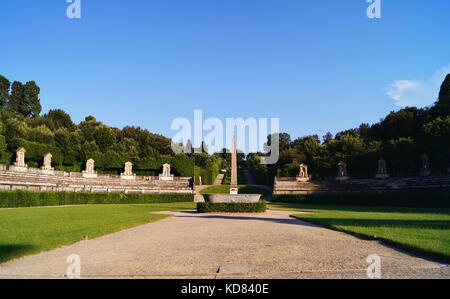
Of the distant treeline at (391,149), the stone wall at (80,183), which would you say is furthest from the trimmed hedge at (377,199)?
the stone wall at (80,183)

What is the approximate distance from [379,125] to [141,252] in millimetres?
68151

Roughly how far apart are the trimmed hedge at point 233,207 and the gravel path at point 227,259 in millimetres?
12805

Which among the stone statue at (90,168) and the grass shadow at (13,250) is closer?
the grass shadow at (13,250)

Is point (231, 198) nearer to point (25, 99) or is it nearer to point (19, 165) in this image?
point (19, 165)

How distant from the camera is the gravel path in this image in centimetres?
645

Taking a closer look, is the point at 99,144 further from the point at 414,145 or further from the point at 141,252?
the point at 141,252

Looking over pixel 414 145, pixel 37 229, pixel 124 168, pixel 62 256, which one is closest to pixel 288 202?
pixel 414 145

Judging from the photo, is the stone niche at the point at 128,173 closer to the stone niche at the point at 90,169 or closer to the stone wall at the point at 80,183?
the stone wall at the point at 80,183

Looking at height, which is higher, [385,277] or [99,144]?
[99,144]

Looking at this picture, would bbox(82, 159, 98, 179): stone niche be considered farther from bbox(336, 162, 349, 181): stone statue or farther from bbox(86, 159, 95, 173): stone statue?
bbox(336, 162, 349, 181): stone statue

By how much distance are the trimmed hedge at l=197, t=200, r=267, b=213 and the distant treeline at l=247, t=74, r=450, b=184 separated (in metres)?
33.3

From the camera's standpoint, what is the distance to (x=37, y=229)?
1265cm

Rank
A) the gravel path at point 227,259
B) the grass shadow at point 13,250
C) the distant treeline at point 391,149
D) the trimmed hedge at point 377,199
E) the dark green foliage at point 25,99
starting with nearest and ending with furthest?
the gravel path at point 227,259
the grass shadow at point 13,250
the trimmed hedge at point 377,199
the distant treeline at point 391,149
the dark green foliage at point 25,99

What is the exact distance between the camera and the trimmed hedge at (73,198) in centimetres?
2750
